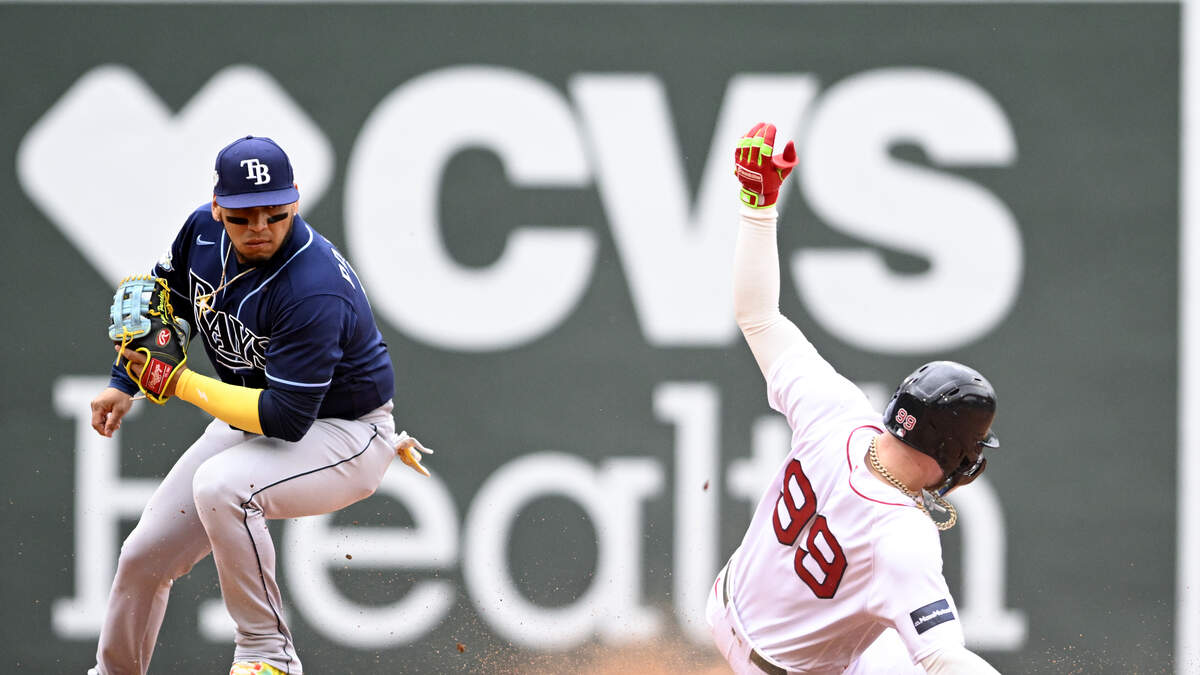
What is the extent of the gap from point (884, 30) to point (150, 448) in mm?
3695

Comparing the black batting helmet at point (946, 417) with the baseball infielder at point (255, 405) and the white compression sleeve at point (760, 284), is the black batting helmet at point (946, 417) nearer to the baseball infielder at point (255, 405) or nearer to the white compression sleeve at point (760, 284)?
the white compression sleeve at point (760, 284)

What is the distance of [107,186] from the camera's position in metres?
6.00

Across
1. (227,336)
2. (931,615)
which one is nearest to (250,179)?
(227,336)

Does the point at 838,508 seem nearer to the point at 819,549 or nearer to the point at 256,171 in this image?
the point at 819,549

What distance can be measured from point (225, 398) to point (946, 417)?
1.97 meters

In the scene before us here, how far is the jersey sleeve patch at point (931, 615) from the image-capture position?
9.81ft

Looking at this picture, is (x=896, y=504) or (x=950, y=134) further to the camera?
(x=950, y=134)

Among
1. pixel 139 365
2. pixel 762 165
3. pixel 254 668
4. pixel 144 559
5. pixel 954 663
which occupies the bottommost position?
pixel 254 668

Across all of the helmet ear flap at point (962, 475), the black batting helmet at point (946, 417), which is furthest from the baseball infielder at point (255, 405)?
the helmet ear flap at point (962, 475)

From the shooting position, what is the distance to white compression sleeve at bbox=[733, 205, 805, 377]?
3.54 metres

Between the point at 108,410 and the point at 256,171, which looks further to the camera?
the point at 108,410

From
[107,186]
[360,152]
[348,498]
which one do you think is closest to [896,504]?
[348,498]

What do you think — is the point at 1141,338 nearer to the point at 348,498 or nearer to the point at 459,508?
A: the point at 459,508

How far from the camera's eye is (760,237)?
140 inches
